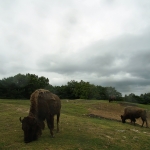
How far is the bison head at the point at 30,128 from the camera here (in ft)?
33.3

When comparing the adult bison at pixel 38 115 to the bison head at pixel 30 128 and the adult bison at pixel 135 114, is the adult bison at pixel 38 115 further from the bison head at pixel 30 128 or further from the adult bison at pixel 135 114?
the adult bison at pixel 135 114

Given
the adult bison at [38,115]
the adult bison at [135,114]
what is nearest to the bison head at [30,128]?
the adult bison at [38,115]

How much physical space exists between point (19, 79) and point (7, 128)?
63613 millimetres

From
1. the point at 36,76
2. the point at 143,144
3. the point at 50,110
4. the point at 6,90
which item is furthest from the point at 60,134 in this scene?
the point at 36,76

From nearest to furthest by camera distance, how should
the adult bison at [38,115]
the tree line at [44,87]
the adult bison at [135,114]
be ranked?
the adult bison at [38,115]
the adult bison at [135,114]
the tree line at [44,87]

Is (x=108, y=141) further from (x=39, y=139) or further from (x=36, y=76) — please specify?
(x=36, y=76)

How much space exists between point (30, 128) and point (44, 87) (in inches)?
2906

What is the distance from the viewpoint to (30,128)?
10266 mm

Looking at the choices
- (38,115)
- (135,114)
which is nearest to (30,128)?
(38,115)

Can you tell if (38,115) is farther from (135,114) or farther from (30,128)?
(135,114)

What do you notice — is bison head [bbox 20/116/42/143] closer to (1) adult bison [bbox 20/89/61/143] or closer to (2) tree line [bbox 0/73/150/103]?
(1) adult bison [bbox 20/89/61/143]

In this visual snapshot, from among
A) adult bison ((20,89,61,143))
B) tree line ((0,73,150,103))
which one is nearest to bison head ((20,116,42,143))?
adult bison ((20,89,61,143))

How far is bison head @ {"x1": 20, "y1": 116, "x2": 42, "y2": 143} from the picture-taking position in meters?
10.2

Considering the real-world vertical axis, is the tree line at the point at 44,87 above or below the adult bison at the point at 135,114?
above
